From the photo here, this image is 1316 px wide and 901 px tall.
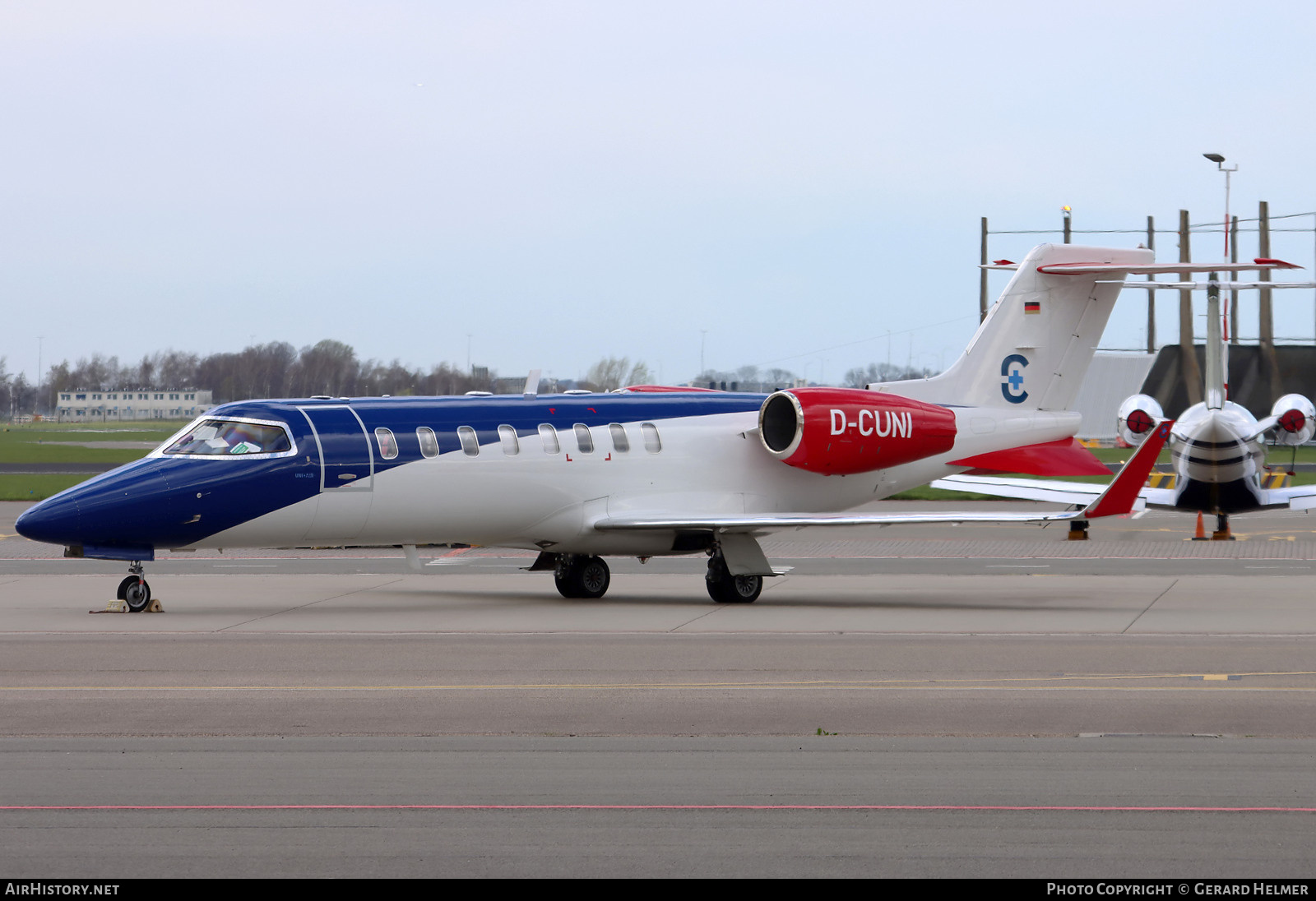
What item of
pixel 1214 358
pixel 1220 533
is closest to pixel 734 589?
pixel 1220 533

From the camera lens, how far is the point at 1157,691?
12.9 metres

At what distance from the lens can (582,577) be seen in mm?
21812

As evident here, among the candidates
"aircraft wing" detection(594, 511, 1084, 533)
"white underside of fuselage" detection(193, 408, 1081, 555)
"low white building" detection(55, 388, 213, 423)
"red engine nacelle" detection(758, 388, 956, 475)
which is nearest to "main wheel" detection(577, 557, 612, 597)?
"white underside of fuselage" detection(193, 408, 1081, 555)

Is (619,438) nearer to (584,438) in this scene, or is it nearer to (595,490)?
(584,438)

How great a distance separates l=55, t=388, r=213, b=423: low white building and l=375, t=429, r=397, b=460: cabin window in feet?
378

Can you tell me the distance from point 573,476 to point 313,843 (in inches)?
524

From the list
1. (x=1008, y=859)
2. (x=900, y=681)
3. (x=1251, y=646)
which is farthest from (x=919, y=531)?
(x=1008, y=859)

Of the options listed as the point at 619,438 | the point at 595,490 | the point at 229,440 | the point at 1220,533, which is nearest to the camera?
the point at 229,440

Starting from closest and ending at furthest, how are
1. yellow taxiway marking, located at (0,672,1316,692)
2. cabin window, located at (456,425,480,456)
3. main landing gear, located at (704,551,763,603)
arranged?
yellow taxiway marking, located at (0,672,1316,692) → cabin window, located at (456,425,480,456) → main landing gear, located at (704,551,763,603)

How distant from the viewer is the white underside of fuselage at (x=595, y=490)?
19.6 metres

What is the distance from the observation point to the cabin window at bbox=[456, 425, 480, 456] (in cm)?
2028

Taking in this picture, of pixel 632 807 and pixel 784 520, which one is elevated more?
pixel 784 520

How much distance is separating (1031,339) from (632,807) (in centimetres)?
1654

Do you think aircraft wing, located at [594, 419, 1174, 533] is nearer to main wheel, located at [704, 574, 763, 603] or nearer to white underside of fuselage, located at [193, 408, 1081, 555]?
white underside of fuselage, located at [193, 408, 1081, 555]
